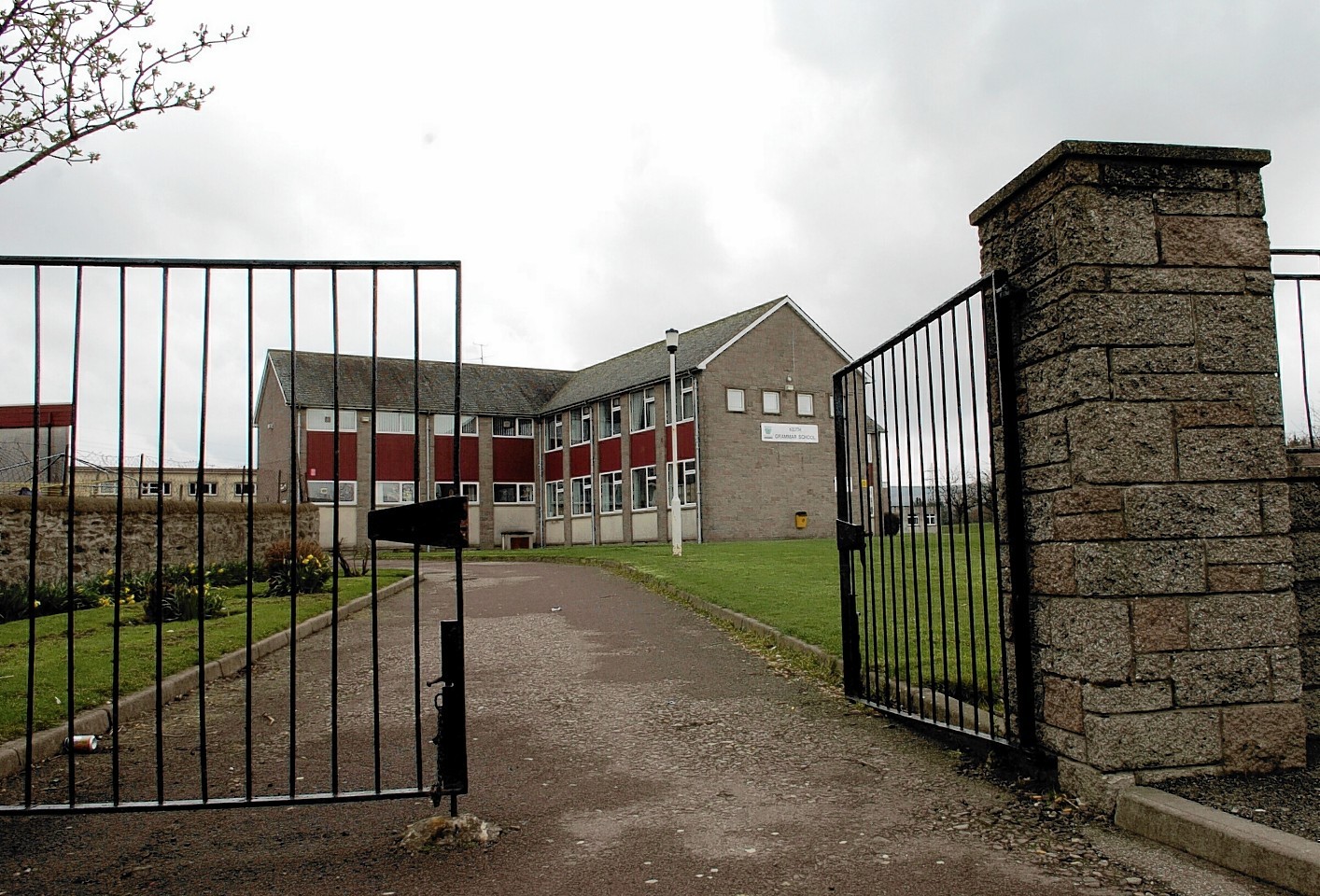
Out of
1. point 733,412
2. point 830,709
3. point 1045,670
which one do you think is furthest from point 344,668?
point 733,412

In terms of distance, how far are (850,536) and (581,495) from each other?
3480cm

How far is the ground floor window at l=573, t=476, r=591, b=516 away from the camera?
40.1m

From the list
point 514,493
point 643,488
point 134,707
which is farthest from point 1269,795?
point 514,493

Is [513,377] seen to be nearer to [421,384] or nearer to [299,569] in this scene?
[421,384]

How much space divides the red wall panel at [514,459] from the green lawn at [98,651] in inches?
1167

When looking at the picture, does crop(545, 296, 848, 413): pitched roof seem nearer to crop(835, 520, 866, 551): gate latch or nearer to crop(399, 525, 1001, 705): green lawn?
crop(399, 525, 1001, 705): green lawn

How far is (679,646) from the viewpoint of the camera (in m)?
9.48

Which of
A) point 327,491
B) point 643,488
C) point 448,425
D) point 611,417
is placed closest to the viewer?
point 643,488

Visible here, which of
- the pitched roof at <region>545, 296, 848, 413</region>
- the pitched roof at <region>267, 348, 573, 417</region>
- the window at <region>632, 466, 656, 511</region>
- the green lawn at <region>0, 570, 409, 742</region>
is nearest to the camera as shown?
the green lawn at <region>0, 570, 409, 742</region>

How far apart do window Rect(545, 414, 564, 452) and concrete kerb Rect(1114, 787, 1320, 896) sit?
3954cm

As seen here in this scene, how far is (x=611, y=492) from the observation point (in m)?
38.4

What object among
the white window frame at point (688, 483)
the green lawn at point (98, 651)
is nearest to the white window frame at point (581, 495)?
the white window frame at point (688, 483)

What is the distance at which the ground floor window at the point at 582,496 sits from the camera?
40094 mm

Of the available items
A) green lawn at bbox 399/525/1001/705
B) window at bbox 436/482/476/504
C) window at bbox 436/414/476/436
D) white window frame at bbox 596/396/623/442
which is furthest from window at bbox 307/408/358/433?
green lawn at bbox 399/525/1001/705
